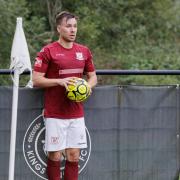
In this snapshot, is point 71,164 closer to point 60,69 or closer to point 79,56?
point 60,69

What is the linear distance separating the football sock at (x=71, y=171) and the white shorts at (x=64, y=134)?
0.23 meters

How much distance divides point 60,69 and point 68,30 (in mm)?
461

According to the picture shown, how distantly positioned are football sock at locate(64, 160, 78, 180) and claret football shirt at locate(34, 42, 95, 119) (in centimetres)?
59

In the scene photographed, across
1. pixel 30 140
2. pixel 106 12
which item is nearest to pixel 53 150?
pixel 30 140

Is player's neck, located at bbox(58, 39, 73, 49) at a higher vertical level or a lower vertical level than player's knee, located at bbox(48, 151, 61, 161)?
higher

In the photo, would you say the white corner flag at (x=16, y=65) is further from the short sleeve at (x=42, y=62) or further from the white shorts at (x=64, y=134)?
the white shorts at (x=64, y=134)

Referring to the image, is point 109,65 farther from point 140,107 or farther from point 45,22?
point 140,107

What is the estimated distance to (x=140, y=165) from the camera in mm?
8938

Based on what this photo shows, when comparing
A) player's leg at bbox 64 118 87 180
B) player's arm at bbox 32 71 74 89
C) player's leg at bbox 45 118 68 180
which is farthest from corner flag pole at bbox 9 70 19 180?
player's leg at bbox 64 118 87 180

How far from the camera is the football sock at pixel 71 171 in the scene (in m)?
8.26

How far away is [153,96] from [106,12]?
13384 millimetres

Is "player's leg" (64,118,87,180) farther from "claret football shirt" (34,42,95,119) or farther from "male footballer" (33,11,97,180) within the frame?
"claret football shirt" (34,42,95,119)

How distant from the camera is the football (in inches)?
306

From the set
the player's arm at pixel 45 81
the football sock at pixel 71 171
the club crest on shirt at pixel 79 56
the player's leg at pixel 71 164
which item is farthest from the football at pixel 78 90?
the football sock at pixel 71 171
